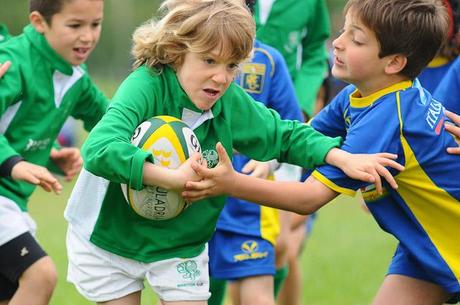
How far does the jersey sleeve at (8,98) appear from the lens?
5023mm

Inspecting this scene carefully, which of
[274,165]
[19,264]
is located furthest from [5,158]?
[274,165]

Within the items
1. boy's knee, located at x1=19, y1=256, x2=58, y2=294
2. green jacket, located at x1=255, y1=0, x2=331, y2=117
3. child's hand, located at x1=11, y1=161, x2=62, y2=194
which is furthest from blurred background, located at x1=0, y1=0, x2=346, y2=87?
child's hand, located at x1=11, y1=161, x2=62, y2=194

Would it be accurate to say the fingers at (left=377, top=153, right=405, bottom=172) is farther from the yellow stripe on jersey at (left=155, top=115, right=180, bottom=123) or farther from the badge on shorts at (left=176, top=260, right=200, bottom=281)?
the badge on shorts at (left=176, top=260, right=200, bottom=281)

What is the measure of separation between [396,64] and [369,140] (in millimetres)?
411

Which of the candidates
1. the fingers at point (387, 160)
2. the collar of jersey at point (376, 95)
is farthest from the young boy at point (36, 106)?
the fingers at point (387, 160)

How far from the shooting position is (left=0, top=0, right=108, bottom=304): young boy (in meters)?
5.26

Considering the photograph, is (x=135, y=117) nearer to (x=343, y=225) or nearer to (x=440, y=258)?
(x=440, y=258)

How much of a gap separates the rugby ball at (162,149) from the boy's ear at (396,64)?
3.01 feet

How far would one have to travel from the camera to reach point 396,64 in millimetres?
4523

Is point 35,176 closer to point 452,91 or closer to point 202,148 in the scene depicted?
point 202,148

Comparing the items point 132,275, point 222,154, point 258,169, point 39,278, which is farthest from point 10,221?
point 222,154

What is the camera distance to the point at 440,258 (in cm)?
461

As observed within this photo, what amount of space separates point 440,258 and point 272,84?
175 cm

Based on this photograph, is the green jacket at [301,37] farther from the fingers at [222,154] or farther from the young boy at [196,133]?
the fingers at [222,154]
